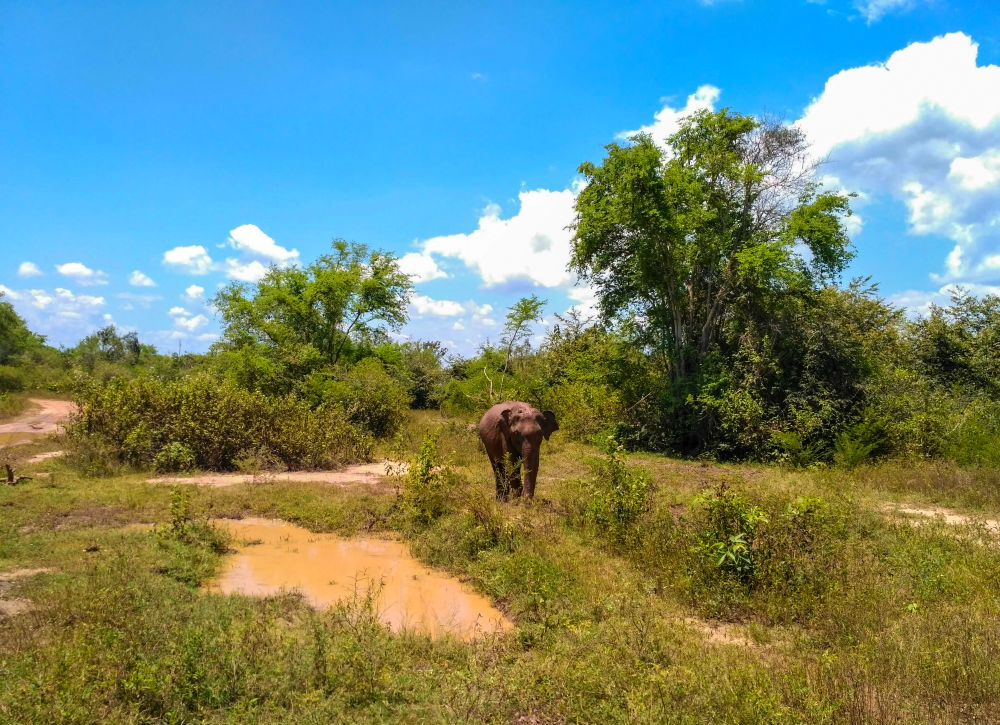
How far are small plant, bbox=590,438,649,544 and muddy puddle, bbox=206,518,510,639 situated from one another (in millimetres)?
2199

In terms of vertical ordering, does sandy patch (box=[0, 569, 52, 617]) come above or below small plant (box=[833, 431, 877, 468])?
below

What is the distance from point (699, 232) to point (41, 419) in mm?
26027

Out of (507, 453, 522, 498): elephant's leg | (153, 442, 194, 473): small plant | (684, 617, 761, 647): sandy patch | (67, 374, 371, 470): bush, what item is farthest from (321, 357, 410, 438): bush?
(684, 617, 761, 647): sandy patch

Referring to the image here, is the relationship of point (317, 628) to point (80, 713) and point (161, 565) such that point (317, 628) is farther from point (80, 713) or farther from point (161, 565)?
point (161, 565)

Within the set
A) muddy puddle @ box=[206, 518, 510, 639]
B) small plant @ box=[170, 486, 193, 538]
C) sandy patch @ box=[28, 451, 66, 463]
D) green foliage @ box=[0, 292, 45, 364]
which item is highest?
green foliage @ box=[0, 292, 45, 364]

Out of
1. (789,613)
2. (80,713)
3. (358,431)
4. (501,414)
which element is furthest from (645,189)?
(80,713)

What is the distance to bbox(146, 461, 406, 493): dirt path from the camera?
11.9 metres

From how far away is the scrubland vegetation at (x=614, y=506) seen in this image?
402 cm

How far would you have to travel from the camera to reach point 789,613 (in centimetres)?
538

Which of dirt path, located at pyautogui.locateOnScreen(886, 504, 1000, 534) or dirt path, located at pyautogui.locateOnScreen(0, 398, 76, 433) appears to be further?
dirt path, located at pyautogui.locateOnScreen(0, 398, 76, 433)

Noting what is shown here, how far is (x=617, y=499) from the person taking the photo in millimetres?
7973

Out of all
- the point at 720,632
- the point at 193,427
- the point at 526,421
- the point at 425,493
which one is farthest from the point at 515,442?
the point at 193,427

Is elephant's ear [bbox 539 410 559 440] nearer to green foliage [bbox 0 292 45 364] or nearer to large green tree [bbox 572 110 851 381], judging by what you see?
large green tree [bbox 572 110 851 381]

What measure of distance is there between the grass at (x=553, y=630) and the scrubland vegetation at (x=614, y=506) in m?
0.03
